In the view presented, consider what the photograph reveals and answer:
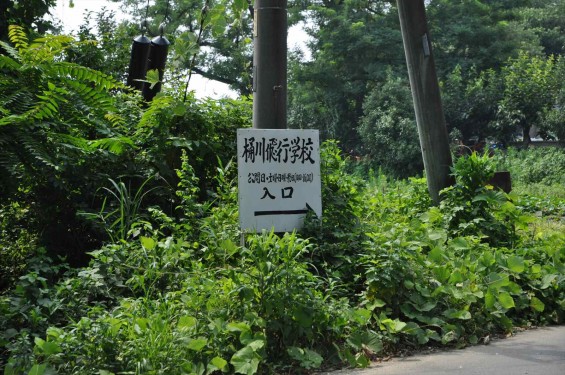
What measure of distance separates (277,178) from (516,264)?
2422mm

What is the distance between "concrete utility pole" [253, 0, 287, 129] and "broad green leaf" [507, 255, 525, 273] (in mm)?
2500

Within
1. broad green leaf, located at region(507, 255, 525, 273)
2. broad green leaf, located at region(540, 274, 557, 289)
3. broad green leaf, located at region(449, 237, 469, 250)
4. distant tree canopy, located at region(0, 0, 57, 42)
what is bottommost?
broad green leaf, located at region(540, 274, 557, 289)

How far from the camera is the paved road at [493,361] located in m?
5.87

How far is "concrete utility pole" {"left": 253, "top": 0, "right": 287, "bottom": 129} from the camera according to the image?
754cm

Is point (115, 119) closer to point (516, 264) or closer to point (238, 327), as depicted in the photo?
point (238, 327)

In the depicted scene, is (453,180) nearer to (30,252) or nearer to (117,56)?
(30,252)

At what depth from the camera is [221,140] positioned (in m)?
8.75

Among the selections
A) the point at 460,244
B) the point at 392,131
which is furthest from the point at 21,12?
the point at 392,131

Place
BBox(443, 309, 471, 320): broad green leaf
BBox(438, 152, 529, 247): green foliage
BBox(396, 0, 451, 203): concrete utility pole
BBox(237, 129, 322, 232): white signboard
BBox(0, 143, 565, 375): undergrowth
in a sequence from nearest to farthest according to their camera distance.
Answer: BBox(0, 143, 565, 375): undergrowth
BBox(443, 309, 471, 320): broad green leaf
BBox(237, 129, 322, 232): white signboard
BBox(438, 152, 529, 247): green foliage
BBox(396, 0, 451, 203): concrete utility pole

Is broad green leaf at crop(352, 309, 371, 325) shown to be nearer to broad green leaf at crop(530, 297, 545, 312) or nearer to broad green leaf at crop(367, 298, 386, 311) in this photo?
broad green leaf at crop(367, 298, 386, 311)

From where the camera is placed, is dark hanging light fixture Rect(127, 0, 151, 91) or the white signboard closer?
the white signboard

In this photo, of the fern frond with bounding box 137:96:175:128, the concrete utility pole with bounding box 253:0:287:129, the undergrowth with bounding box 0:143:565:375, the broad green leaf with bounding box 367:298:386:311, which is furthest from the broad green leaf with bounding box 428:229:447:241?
the fern frond with bounding box 137:96:175:128

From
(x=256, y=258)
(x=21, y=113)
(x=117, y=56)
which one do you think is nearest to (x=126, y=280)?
(x=256, y=258)

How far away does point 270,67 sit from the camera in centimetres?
757
